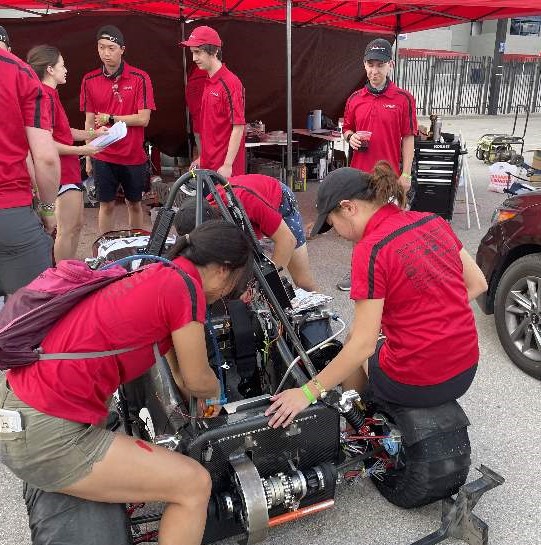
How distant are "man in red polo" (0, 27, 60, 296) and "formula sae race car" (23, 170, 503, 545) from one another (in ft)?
2.72

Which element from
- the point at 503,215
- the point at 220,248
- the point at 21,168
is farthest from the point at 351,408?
the point at 503,215

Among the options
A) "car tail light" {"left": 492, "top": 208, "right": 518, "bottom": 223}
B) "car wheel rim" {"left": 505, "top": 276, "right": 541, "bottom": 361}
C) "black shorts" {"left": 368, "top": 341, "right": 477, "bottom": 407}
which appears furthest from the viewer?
"car tail light" {"left": 492, "top": 208, "right": 518, "bottom": 223}

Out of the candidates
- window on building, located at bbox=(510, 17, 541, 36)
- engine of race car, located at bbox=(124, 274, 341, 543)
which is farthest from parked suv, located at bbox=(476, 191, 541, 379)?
window on building, located at bbox=(510, 17, 541, 36)

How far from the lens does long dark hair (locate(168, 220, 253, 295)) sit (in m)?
1.96

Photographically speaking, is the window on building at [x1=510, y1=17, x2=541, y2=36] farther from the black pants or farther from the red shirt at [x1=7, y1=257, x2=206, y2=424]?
the black pants

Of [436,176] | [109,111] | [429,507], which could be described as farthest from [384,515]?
[436,176]

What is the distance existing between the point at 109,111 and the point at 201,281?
422 centimetres

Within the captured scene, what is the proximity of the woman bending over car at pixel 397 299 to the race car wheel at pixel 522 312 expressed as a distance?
4.48ft

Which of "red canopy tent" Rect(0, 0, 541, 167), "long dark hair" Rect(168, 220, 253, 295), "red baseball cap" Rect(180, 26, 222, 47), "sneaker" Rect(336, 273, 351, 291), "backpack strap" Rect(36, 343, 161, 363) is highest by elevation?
"red canopy tent" Rect(0, 0, 541, 167)

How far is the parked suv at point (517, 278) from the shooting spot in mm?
3539

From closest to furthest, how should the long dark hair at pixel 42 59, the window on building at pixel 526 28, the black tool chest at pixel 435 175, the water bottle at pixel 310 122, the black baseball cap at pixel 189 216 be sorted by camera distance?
1. the black baseball cap at pixel 189 216
2. the long dark hair at pixel 42 59
3. the black tool chest at pixel 435 175
4. the water bottle at pixel 310 122
5. the window on building at pixel 526 28

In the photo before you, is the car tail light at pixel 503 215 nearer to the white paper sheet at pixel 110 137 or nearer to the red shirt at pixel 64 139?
the white paper sheet at pixel 110 137

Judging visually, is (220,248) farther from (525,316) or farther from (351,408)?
(525,316)

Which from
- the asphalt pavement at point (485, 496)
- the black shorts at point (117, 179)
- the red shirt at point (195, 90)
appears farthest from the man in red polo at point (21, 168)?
the red shirt at point (195, 90)
